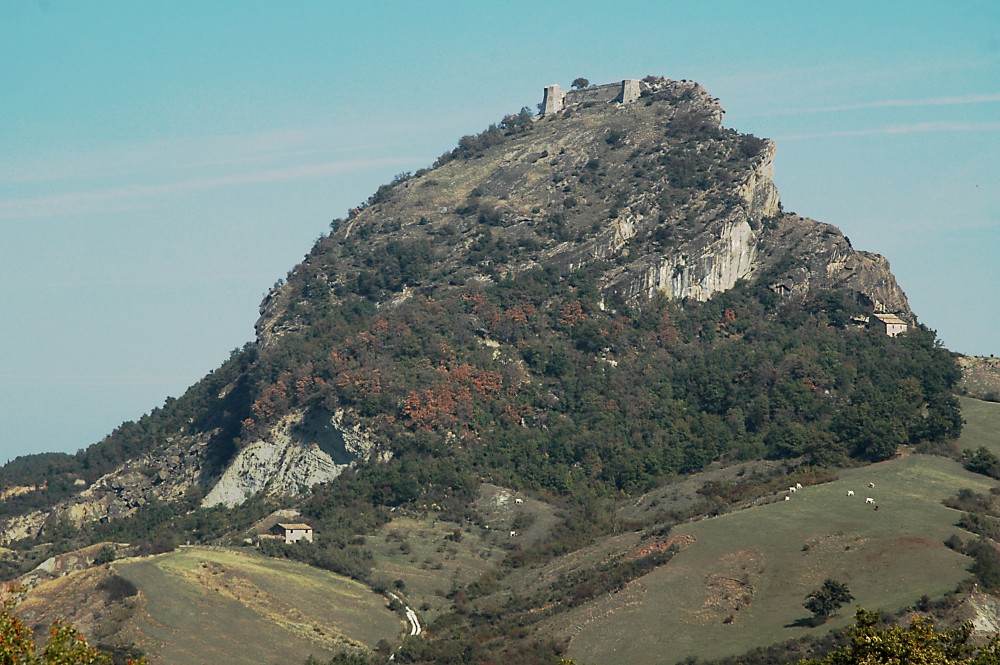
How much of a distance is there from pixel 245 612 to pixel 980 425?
79.3m

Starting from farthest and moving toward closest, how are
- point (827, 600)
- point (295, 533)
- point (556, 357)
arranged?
point (556, 357) < point (295, 533) < point (827, 600)

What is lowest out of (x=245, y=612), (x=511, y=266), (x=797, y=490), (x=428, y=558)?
(x=245, y=612)

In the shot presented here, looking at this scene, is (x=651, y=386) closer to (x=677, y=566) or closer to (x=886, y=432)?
(x=886, y=432)

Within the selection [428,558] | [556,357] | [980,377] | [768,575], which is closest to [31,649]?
[768,575]

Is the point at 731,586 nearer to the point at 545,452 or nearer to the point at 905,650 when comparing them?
the point at 545,452

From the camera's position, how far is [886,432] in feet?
→ 468

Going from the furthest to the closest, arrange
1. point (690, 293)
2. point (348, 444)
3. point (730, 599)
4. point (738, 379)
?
point (690, 293) < point (738, 379) < point (348, 444) < point (730, 599)

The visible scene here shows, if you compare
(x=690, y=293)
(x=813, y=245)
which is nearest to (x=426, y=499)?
(x=690, y=293)

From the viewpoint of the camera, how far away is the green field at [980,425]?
14575 centimetres

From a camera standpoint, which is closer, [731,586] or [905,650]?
[905,650]

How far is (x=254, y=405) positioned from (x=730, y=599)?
70.1 metres

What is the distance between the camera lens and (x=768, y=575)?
109 meters

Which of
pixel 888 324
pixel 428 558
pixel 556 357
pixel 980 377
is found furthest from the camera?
pixel 888 324

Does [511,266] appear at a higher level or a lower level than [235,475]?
higher
